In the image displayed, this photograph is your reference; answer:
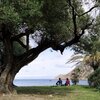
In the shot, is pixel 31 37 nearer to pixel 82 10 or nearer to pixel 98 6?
pixel 82 10

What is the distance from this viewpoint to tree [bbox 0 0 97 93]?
2561 cm

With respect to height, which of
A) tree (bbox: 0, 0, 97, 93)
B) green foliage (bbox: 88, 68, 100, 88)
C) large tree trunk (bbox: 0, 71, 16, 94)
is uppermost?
tree (bbox: 0, 0, 97, 93)

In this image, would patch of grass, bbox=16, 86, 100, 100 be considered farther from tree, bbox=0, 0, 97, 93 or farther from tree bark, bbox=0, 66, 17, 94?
tree, bbox=0, 0, 97, 93

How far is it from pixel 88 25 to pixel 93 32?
2.63 metres

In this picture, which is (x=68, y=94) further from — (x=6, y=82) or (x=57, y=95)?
(x=6, y=82)

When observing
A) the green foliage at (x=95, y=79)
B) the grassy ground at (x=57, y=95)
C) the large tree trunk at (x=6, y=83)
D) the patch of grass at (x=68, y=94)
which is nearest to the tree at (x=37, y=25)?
the large tree trunk at (x=6, y=83)

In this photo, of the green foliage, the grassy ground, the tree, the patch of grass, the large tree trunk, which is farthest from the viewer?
the green foliage

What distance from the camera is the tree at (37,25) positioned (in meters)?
25.6

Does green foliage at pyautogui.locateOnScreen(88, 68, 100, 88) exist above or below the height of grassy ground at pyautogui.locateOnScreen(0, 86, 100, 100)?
above

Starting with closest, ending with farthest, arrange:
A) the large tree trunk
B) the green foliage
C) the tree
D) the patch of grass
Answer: the tree < the patch of grass < the large tree trunk < the green foliage

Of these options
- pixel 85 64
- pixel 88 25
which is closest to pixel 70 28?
pixel 88 25

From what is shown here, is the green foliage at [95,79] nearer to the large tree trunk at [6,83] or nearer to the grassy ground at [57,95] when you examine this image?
the grassy ground at [57,95]

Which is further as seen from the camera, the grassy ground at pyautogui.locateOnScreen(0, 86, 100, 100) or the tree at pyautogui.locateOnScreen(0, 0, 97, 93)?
the grassy ground at pyautogui.locateOnScreen(0, 86, 100, 100)

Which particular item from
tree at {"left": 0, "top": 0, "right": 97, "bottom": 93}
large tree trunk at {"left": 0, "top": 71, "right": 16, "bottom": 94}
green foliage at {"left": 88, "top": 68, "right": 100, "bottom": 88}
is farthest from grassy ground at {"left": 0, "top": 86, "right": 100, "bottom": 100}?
green foliage at {"left": 88, "top": 68, "right": 100, "bottom": 88}
